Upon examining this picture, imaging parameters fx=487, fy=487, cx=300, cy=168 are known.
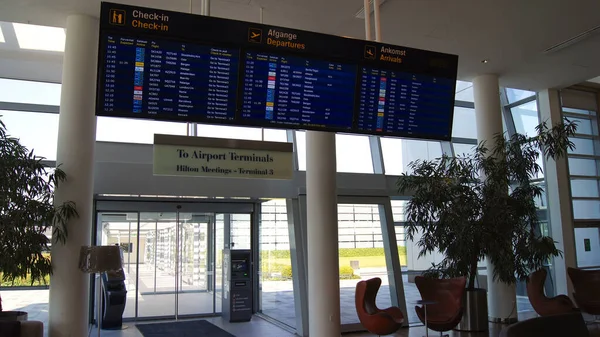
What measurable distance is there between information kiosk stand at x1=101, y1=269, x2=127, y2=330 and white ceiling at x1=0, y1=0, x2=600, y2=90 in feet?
12.3

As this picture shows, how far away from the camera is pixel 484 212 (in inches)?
290

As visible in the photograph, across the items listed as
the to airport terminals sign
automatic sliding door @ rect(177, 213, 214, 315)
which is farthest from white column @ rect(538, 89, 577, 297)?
the to airport terminals sign

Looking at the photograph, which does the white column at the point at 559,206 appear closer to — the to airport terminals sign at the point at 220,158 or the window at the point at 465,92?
the window at the point at 465,92

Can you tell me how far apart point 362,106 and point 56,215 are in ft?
11.8

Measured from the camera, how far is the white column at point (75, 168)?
545cm

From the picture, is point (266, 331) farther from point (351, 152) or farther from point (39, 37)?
point (39, 37)

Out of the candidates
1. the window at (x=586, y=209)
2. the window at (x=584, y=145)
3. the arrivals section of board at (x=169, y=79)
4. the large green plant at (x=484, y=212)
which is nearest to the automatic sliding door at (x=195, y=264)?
the large green plant at (x=484, y=212)

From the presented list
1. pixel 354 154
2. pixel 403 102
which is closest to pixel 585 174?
pixel 354 154

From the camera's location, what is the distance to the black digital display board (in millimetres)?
3494

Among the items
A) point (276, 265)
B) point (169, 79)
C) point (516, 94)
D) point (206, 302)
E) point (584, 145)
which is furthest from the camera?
point (516, 94)

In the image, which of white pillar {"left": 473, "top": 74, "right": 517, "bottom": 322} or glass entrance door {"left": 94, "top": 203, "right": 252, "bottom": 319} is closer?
white pillar {"left": 473, "top": 74, "right": 517, "bottom": 322}

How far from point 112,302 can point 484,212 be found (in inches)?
258

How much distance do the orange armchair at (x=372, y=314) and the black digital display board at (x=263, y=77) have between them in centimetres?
297

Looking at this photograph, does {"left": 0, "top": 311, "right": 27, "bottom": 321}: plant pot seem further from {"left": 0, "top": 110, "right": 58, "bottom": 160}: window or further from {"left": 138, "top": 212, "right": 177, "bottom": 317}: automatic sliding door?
{"left": 138, "top": 212, "right": 177, "bottom": 317}: automatic sliding door
